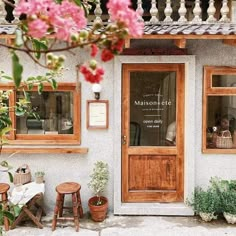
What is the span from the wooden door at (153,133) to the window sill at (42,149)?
0.88 m

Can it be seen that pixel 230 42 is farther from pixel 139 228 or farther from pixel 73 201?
pixel 73 201

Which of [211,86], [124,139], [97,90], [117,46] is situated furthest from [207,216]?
[117,46]

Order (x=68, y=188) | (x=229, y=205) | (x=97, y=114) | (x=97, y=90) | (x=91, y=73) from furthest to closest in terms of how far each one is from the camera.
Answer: (x=97, y=114)
(x=97, y=90)
(x=68, y=188)
(x=229, y=205)
(x=91, y=73)

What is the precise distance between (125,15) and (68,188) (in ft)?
20.3

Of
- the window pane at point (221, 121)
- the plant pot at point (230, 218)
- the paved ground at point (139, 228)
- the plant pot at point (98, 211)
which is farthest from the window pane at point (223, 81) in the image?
the plant pot at point (98, 211)

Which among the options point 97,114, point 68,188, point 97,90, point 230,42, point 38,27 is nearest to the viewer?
point 38,27

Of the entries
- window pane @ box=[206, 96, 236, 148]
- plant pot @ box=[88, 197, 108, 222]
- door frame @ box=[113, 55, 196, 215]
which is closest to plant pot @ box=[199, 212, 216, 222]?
door frame @ box=[113, 55, 196, 215]

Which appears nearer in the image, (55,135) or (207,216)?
(207,216)

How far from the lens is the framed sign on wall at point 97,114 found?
768 centimetres

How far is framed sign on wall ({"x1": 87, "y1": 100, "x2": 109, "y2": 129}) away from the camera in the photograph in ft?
25.2

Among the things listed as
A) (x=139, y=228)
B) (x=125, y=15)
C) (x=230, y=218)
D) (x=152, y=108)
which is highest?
(x=125, y=15)

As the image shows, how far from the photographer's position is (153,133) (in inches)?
310

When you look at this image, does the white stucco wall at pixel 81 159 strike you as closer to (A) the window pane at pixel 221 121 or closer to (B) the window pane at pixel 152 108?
(B) the window pane at pixel 152 108

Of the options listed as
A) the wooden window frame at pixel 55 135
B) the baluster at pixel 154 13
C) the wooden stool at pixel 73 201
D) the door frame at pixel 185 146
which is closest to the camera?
the wooden stool at pixel 73 201
